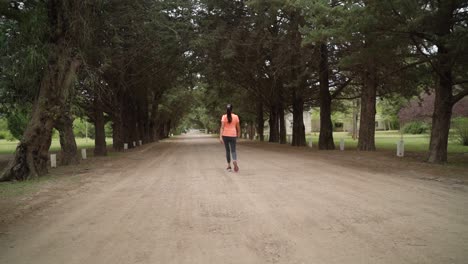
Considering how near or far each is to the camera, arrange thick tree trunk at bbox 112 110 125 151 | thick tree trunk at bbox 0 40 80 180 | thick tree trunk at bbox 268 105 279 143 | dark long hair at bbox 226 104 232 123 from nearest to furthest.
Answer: dark long hair at bbox 226 104 232 123
thick tree trunk at bbox 0 40 80 180
thick tree trunk at bbox 112 110 125 151
thick tree trunk at bbox 268 105 279 143

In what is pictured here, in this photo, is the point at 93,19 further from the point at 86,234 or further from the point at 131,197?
the point at 86,234

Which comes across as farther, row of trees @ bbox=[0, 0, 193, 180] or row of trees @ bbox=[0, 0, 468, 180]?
row of trees @ bbox=[0, 0, 468, 180]

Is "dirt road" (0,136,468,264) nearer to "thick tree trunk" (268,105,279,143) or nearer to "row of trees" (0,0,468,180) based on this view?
"row of trees" (0,0,468,180)

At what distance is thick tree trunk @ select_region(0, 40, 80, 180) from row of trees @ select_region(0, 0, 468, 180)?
0.03m

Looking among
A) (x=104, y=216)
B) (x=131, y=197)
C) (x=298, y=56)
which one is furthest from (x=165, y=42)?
(x=104, y=216)

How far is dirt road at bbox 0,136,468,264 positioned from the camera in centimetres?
441

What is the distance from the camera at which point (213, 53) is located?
25359 mm

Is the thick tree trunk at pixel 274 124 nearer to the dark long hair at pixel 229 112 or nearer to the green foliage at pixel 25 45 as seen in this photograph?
the dark long hair at pixel 229 112

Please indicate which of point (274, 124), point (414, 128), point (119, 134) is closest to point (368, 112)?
point (119, 134)

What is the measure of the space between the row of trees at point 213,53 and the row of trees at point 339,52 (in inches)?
2.5

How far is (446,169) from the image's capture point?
12586 mm

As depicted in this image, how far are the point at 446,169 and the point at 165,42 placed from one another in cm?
1470

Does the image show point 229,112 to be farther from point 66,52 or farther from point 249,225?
point 249,225

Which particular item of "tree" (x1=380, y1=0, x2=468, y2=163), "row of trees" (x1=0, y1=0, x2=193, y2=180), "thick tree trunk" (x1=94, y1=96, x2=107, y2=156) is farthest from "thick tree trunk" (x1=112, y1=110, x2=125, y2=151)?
"tree" (x1=380, y1=0, x2=468, y2=163)
